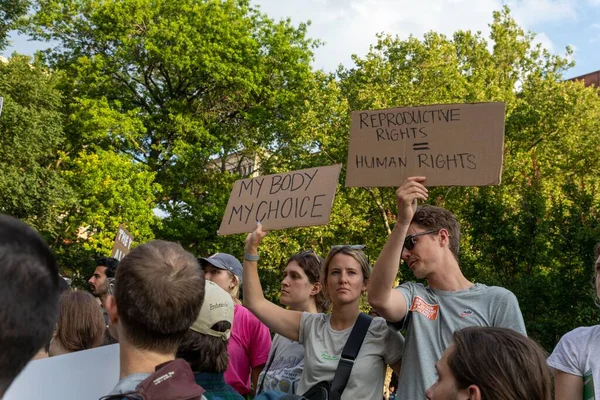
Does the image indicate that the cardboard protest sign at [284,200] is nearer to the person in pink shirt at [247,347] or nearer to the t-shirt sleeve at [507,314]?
the person in pink shirt at [247,347]

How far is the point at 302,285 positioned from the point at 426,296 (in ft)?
4.16

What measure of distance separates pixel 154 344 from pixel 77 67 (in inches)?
936

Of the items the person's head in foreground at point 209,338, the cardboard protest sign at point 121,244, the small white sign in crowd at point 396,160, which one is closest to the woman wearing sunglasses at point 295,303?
the small white sign in crowd at point 396,160

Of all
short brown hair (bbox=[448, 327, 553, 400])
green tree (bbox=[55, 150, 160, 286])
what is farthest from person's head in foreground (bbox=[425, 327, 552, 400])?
green tree (bbox=[55, 150, 160, 286])

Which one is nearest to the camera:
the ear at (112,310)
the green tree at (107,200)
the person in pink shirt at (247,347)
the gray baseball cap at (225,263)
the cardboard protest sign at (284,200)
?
the ear at (112,310)

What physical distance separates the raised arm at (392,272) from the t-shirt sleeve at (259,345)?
1.60 m

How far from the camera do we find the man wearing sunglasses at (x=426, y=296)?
10.4ft

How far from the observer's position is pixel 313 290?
450 cm

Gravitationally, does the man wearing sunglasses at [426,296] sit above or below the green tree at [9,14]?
below

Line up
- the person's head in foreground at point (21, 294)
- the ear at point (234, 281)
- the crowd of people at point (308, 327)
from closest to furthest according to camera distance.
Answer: the person's head in foreground at point (21, 294), the crowd of people at point (308, 327), the ear at point (234, 281)

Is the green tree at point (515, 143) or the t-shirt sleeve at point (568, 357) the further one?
the green tree at point (515, 143)

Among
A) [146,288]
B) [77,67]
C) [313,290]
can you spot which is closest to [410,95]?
[77,67]

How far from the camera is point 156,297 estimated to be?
209 cm

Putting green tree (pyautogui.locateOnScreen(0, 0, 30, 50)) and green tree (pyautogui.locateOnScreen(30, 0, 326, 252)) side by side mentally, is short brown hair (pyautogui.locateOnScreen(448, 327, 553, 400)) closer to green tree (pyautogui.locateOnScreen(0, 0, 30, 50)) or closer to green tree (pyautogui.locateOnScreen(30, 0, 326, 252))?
green tree (pyautogui.locateOnScreen(30, 0, 326, 252))
